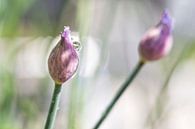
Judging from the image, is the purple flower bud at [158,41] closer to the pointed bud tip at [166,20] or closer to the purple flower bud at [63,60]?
the pointed bud tip at [166,20]

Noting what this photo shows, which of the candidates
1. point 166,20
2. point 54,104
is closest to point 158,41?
point 166,20

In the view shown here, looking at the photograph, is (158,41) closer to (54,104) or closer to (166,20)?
(166,20)

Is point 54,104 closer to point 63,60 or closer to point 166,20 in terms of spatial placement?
point 63,60

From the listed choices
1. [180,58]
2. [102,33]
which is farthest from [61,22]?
[180,58]

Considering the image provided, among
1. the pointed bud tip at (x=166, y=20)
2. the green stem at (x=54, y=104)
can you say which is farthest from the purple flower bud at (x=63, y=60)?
the pointed bud tip at (x=166, y=20)

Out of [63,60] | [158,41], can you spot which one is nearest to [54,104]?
[63,60]

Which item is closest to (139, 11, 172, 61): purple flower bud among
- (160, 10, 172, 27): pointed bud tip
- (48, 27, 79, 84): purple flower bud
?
(160, 10, 172, 27): pointed bud tip
